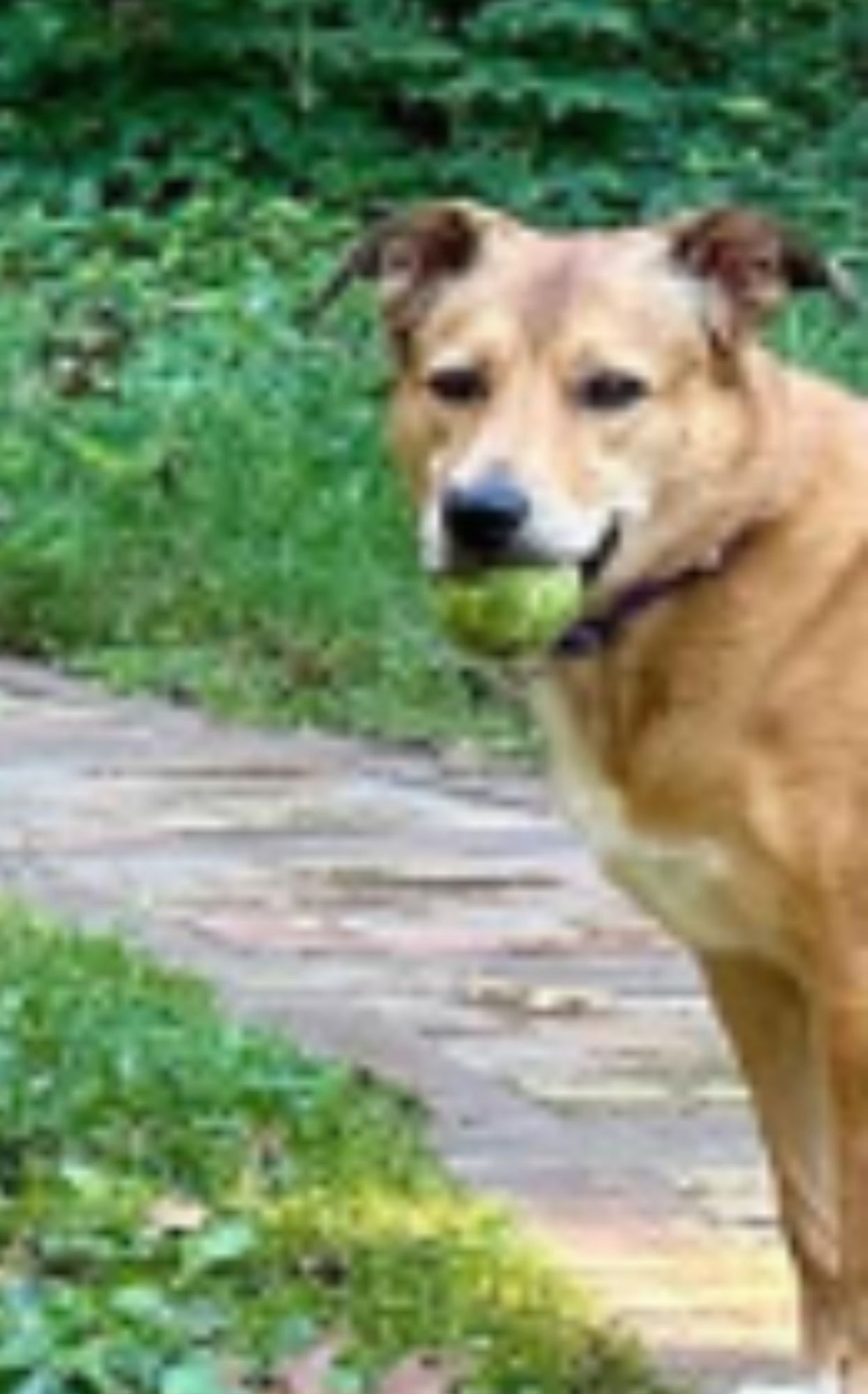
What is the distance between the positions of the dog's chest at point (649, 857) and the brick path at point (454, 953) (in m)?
0.52

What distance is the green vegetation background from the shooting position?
11.1 m

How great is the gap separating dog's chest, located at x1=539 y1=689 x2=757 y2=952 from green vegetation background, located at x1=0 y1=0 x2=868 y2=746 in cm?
456

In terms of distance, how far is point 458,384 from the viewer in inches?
213

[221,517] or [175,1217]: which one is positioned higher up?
[175,1217]

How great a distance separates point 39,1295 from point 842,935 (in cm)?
100

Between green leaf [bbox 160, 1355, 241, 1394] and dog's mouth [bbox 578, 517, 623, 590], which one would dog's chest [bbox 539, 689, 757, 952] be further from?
green leaf [bbox 160, 1355, 241, 1394]

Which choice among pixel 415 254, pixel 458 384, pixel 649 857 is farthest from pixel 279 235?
pixel 649 857

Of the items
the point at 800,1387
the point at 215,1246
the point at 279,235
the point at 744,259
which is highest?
the point at 744,259

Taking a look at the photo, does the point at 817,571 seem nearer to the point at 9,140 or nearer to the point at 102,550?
the point at 102,550

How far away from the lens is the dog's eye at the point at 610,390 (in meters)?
5.36

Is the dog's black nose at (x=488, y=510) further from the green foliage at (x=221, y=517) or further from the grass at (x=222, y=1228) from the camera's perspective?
the green foliage at (x=221, y=517)

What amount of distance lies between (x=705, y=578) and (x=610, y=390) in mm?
250

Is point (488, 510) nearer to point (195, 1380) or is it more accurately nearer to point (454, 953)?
point (195, 1380)

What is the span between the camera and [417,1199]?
A: 5.90 m
